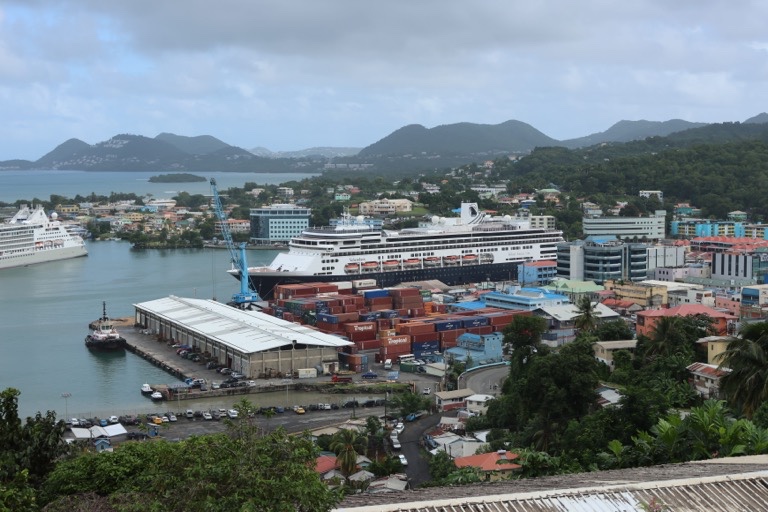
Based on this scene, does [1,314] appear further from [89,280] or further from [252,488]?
[252,488]

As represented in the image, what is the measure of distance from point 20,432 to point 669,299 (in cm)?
1206

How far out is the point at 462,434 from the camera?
27.5 feet

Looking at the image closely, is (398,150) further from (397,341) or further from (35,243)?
(397,341)

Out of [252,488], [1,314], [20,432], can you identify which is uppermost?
[252,488]

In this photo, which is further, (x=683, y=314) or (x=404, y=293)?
(x=404, y=293)

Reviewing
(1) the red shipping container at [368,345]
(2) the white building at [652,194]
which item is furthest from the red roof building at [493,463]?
(2) the white building at [652,194]

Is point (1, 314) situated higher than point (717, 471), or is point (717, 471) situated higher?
point (717, 471)

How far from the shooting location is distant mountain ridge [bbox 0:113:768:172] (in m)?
94.6

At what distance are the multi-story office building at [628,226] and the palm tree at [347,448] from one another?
56.8 ft

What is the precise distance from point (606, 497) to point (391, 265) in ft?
53.1

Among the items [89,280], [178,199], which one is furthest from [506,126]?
[89,280]

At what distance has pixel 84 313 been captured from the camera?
644 inches

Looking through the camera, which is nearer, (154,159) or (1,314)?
(1,314)

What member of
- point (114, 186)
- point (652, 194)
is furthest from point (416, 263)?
point (114, 186)
